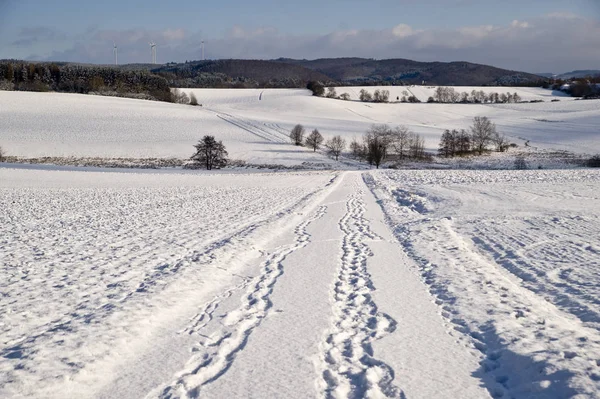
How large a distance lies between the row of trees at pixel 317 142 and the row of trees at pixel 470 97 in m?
99.0

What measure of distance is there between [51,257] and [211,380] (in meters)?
8.23

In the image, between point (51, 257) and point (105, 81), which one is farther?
point (105, 81)

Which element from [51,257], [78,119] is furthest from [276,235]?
[78,119]

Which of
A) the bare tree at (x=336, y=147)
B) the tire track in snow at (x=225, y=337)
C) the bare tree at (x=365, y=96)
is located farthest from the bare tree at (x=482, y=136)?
the bare tree at (x=365, y=96)

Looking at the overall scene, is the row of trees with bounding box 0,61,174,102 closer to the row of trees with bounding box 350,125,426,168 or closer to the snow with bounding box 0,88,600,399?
the row of trees with bounding box 350,125,426,168

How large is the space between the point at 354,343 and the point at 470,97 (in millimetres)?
192499

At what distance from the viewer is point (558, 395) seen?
5043mm

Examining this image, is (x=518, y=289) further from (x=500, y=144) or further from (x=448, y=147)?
(x=500, y=144)

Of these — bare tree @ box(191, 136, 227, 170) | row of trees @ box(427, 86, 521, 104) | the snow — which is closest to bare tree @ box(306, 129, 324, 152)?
bare tree @ box(191, 136, 227, 170)

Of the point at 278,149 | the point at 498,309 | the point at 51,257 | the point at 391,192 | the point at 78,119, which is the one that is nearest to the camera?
the point at 498,309

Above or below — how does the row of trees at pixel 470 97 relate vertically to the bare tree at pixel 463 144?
above

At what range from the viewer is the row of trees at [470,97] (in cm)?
17438

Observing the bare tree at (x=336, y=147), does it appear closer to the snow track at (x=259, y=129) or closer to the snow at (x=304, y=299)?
the snow track at (x=259, y=129)

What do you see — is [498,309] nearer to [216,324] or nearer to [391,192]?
[216,324]
